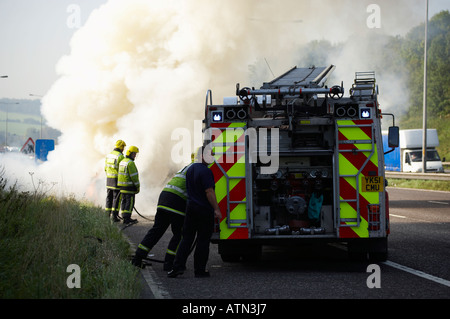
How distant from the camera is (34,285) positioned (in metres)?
6.56

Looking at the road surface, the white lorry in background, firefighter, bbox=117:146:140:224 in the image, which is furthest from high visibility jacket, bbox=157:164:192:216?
the white lorry in background

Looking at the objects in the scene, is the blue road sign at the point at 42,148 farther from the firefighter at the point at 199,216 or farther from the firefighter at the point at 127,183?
the firefighter at the point at 199,216

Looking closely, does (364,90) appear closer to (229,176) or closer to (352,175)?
(352,175)

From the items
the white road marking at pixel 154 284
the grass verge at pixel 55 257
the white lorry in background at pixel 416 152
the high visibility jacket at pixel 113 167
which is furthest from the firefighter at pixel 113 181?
the white lorry in background at pixel 416 152

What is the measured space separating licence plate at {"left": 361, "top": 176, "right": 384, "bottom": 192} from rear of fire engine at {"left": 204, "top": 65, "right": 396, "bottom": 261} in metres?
0.01

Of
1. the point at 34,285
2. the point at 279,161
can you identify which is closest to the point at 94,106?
the point at 279,161

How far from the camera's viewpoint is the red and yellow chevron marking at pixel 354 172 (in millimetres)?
9281

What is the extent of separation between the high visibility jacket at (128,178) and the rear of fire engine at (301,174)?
5.33 meters

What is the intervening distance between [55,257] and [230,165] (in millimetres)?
2602

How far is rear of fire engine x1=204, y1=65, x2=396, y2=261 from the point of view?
30.6 ft

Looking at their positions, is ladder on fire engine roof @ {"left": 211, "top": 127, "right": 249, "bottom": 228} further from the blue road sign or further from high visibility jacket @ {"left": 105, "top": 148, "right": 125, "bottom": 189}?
the blue road sign

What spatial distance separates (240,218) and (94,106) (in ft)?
46.2

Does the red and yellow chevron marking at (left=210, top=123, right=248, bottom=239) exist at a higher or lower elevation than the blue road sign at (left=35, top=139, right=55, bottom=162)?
lower
